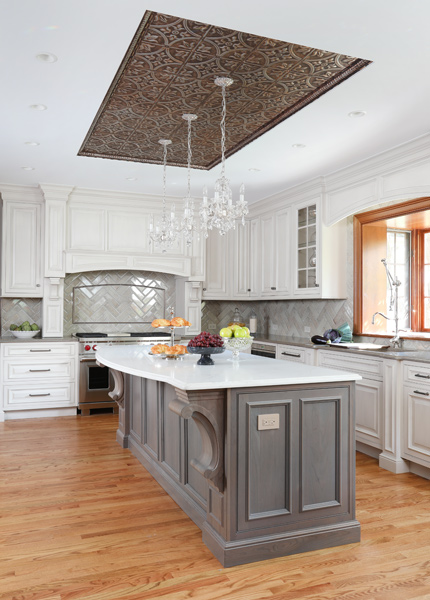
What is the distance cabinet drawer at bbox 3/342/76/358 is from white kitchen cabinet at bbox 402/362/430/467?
11.8 feet

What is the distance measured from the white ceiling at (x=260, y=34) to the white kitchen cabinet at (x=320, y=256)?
52 centimetres

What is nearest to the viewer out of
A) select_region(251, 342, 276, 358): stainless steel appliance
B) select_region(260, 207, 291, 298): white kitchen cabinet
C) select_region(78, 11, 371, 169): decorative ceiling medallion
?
select_region(78, 11, 371, 169): decorative ceiling medallion

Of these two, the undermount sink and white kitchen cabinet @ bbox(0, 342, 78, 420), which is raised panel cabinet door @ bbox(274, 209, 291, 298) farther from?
white kitchen cabinet @ bbox(0, 342, 78, 420)

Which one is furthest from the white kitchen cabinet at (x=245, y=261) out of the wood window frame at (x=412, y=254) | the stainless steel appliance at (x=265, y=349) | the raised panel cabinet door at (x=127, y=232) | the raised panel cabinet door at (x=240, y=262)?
the wood window frame at (x=412, y=254)

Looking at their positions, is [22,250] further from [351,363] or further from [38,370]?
[351,363]

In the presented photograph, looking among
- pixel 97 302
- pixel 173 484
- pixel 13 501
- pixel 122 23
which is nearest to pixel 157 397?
pixel 173 484

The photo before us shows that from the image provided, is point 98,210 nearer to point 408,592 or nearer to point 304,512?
point 304,512

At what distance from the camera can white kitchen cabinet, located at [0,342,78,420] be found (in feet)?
18.2

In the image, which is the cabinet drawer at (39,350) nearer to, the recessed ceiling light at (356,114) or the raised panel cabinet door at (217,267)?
the raised panel cabinet door at (217,267)

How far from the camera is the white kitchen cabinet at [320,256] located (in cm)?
532

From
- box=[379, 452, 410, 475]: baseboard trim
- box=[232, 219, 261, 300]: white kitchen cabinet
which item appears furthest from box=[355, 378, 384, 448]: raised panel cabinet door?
box=[232, 219, 261, 300]: white kitchen cabinet

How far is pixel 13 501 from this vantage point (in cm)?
325

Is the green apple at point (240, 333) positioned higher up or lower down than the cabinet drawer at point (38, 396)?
higher up

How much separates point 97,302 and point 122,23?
14.2 ft
